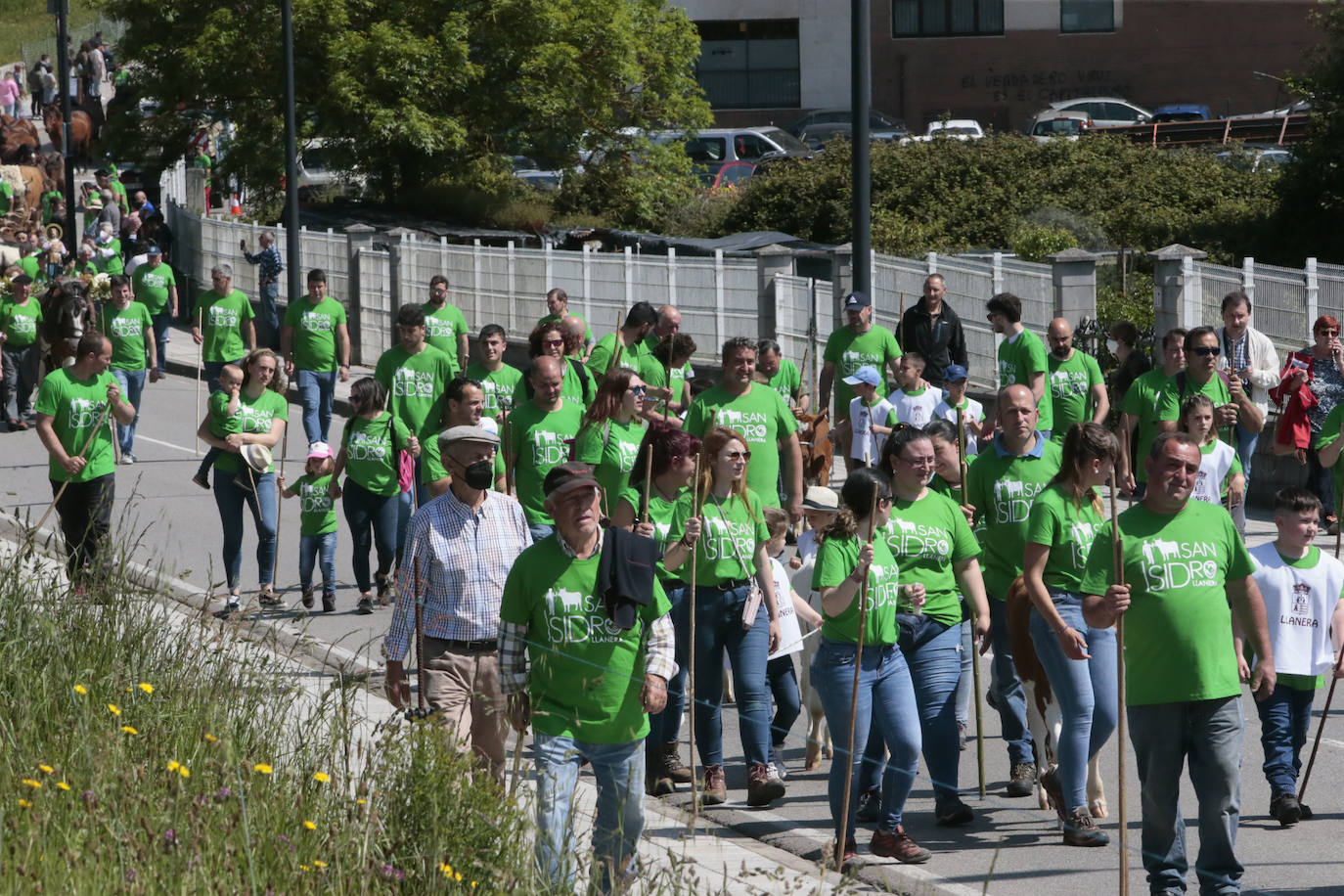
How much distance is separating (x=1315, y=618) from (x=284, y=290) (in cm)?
2479

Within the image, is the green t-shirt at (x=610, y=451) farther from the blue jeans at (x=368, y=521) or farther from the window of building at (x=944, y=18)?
the window of building at (x=944, y=18)

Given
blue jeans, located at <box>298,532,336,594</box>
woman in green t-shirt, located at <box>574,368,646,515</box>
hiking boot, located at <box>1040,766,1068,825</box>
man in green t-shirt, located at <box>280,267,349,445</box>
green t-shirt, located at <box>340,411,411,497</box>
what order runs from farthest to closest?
1. man in green t-shirt, located at <box>280,267,349,445</box>
2. blue jeans, located at <box>298,532,336,594</box>
3. green t-shirt, located at <box>340,411,411,497</box>
4. woman in green t-shirt, located at <box>574,368,646,515</box>
5. hiking boot, located at <box>1040,766,1068,825</box>

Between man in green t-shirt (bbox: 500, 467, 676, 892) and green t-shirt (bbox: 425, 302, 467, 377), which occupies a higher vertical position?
green t-shirt (bbox: 425, 302, 467, 377)

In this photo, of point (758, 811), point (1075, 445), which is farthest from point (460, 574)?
point (1075, 445)

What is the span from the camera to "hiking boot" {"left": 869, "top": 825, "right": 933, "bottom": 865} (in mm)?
7156

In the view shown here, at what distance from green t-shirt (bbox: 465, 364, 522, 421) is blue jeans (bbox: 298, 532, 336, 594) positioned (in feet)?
4.34

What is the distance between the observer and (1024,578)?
759 cm

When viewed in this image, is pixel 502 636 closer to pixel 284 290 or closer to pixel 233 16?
pixel 284 290

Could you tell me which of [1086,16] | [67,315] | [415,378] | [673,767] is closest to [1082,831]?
[673,767]

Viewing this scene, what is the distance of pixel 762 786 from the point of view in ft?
26.4

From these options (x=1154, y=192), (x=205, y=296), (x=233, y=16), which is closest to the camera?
(x=205, y=296)

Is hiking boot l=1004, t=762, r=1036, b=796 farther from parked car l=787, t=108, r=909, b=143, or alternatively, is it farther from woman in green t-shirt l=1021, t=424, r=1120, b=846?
parked car l=787, t=108, r=909, b=143

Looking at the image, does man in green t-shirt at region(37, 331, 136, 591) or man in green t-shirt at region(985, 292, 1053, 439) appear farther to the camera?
man in green t-shirt at region(985, 292, 1053, 439)

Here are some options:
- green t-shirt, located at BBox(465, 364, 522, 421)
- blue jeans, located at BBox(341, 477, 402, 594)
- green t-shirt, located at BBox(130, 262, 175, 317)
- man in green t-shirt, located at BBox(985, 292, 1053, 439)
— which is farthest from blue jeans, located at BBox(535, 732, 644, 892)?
green t-shirt, located at BBox(130, 262, 175, 317)
